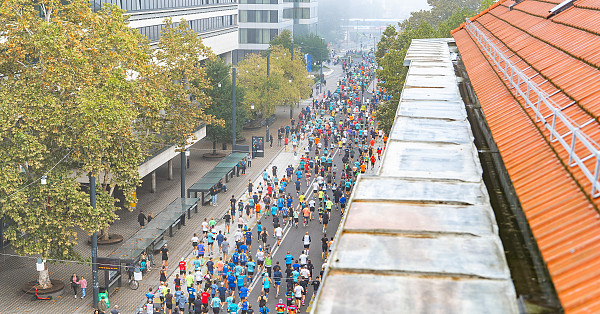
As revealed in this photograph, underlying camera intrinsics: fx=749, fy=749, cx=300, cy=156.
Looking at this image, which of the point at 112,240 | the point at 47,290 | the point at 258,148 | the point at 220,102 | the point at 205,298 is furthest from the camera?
the point at 220,102

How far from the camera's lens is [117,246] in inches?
1399

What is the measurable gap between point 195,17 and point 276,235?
41655mm

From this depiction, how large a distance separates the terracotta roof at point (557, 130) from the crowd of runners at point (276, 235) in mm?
12379

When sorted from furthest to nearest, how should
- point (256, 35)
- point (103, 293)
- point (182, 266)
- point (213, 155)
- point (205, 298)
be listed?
point (256, 35)
point (213, 155)
point (182, 266)
point (103, 293)
point (205, 298)

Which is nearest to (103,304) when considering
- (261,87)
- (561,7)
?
(561,7)

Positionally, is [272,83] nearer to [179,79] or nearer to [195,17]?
[195,17]

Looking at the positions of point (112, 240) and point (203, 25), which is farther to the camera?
point (203, 25)

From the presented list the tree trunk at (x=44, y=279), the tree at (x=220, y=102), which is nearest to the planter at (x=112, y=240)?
the tree trunk at (x=44, y=279)

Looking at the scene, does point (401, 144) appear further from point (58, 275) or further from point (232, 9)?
point (232, 9)

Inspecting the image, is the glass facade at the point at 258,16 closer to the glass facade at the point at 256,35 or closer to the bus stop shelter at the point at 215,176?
the glass facade at the point at 256,35

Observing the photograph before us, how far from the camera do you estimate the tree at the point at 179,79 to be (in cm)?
3972

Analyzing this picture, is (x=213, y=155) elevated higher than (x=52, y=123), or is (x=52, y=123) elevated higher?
(x=52, y=123)

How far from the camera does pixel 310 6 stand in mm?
126812

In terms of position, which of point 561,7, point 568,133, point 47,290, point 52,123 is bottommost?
point 47,290
